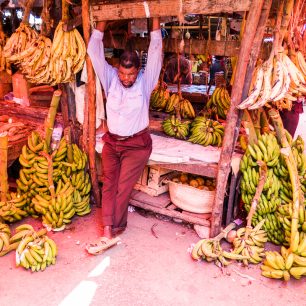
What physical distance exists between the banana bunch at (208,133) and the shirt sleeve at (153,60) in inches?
36.1

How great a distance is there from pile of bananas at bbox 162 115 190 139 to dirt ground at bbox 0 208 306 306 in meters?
1.38

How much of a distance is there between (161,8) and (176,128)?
156 cm

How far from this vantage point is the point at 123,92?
351 cm

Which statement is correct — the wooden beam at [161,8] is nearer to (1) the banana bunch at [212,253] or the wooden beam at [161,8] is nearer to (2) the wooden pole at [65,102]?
(2) the wooden pole at [65,102]

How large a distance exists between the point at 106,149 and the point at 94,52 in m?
1.04

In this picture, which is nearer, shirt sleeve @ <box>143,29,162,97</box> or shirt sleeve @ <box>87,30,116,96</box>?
shirt sleeve @ <box>143,29,162,97</box>

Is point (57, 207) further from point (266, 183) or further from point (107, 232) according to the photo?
point (266, 183)

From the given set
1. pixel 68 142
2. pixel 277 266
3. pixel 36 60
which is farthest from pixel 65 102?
pixel 277 266

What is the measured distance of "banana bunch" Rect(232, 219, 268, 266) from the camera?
3.43 metres

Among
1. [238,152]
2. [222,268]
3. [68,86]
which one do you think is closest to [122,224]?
[222,268]

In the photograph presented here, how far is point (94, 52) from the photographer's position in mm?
3461

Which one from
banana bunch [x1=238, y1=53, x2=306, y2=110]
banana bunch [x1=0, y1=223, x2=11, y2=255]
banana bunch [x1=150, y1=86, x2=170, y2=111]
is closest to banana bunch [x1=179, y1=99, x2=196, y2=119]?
banana bunch [x1=150, y1=86, x2=170, y2=111]

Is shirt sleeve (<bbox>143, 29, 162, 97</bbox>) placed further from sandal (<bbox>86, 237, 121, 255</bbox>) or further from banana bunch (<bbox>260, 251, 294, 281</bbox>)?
banana bunch (<bbox>260, 251, 294, 281</bbox>)

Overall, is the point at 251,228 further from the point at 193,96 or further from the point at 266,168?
the point at 193,96
